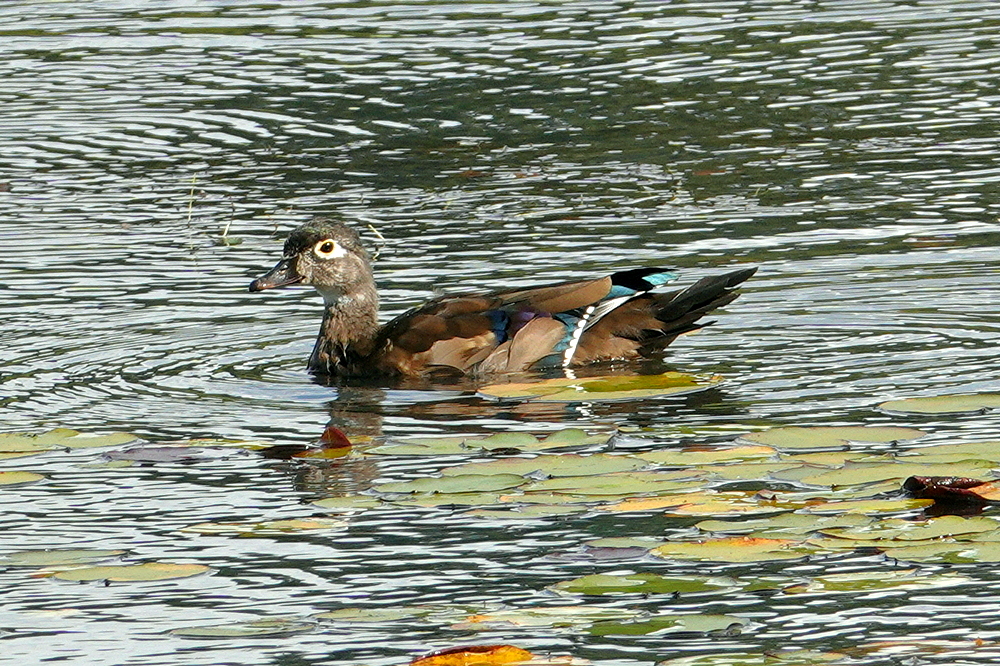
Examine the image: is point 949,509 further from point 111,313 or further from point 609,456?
point 111,313

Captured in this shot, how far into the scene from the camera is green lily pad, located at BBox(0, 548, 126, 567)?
6910mm

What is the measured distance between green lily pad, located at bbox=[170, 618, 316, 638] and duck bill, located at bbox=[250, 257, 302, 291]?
15.5 ft

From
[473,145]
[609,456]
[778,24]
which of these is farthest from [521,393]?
[778,24]

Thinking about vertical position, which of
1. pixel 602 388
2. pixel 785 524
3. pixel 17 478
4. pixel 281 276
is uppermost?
pixel 281 276

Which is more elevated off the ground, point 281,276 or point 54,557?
point 281,276

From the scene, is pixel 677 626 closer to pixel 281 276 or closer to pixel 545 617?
pixel 545 617

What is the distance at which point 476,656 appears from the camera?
562 centimetres

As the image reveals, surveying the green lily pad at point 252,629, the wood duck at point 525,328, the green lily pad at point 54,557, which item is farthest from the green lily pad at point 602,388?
the green lily pad at point 252,629

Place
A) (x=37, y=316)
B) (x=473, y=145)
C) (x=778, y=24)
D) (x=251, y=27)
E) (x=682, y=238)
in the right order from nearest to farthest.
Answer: (x=37, y=316)
(x=682, y=238)
(x=473, y=145)
(x=778, y=24)
(x=251, y=27)

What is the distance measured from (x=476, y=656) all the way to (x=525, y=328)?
4620mm

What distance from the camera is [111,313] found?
449 inches

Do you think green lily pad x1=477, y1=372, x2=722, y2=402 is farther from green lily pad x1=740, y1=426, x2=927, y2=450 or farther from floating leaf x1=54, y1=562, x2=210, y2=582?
floating leaf x1=54, y1=562, x2=210, y2=582

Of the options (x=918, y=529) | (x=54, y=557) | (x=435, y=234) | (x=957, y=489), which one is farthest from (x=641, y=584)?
(x=435, y=234)

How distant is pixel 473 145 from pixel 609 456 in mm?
8200
